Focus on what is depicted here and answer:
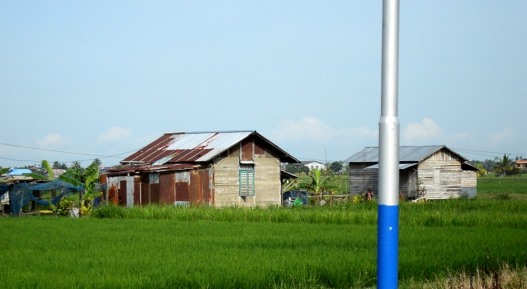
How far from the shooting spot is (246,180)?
27906 millimetres

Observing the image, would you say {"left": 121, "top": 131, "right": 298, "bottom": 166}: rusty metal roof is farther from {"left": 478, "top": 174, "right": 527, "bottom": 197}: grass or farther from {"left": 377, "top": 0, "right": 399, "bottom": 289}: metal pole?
{"left": 377, "top": 0, "right": 399, "bottom": 289}: metal pole

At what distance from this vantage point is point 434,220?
19.0 m

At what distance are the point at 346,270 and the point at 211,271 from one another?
5.18ft

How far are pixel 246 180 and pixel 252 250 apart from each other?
52.1ft

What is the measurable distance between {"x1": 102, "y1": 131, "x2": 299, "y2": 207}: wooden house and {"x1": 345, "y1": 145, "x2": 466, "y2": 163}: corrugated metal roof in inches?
299

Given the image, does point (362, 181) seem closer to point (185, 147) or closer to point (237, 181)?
point (185, 147)

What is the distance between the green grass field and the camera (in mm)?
8844

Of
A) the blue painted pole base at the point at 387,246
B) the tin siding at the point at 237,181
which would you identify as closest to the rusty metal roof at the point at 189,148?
the tin siding at the point at 237,181

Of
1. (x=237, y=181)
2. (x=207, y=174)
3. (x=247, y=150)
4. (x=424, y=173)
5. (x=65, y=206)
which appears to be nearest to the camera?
(x=65, y=206)

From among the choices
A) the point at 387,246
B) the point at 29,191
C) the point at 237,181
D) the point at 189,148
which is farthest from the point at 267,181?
the point at 387,246

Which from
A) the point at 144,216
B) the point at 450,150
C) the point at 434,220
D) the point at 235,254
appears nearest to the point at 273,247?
the point at 235,254

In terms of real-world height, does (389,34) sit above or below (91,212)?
above

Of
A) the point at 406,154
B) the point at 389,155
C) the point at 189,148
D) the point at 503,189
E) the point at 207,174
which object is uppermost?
the point at 189,148

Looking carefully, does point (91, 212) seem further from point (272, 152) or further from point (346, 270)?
point (346, 270)
